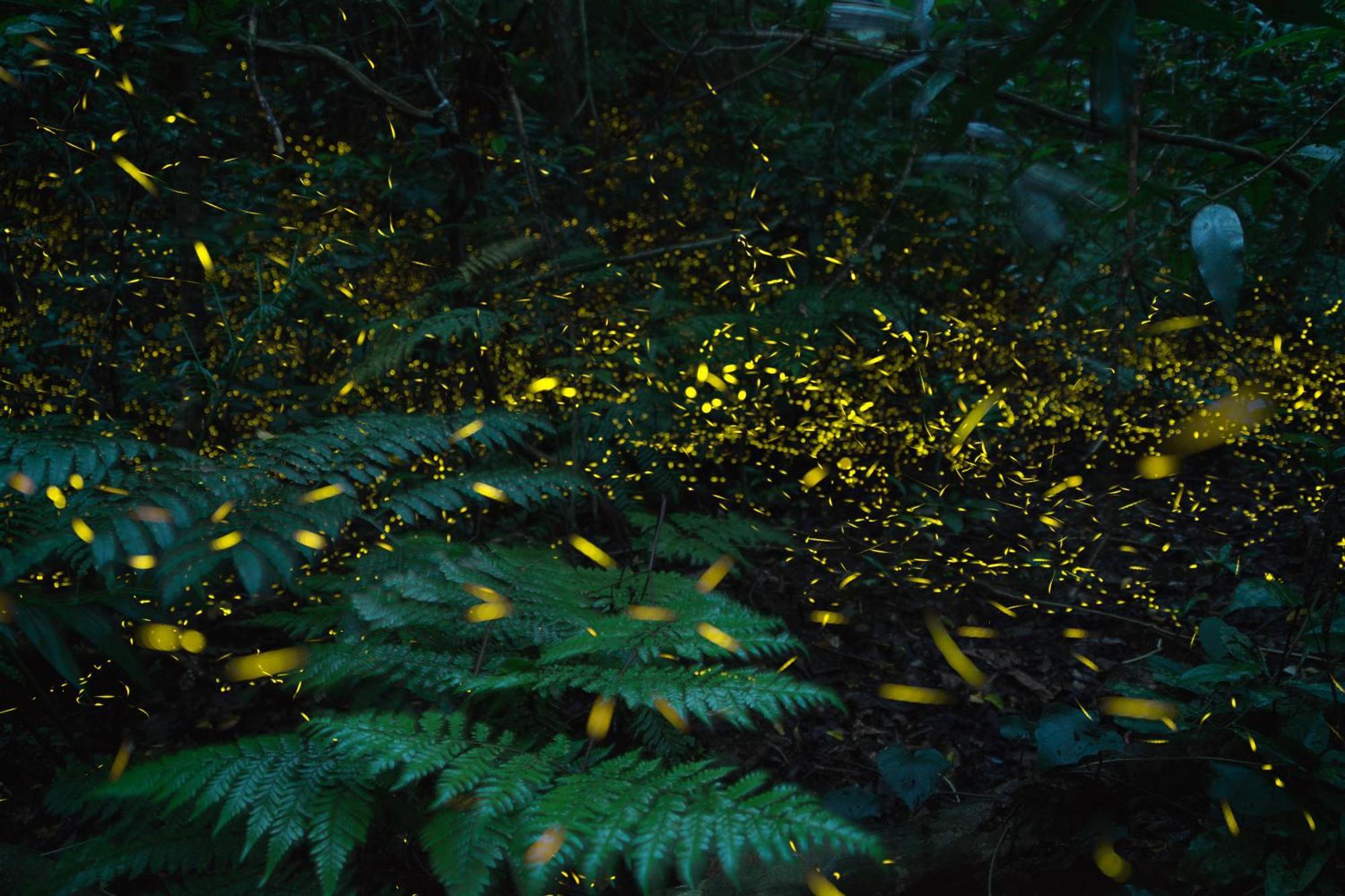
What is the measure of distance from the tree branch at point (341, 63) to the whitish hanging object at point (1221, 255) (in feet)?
7.87

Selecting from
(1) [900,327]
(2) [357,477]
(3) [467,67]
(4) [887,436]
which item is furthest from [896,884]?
(3) [467,67]

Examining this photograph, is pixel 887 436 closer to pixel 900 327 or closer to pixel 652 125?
pixel 900 327

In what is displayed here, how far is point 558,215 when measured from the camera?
374cm

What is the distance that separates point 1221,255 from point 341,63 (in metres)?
2.58

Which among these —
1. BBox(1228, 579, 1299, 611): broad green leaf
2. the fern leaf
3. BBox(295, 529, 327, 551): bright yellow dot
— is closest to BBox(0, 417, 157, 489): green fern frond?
BBox(295, 529, 327, 551): bright yellow dot

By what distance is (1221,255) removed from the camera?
1668 millimetres

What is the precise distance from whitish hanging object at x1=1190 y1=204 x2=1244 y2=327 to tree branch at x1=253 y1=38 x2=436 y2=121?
240cm

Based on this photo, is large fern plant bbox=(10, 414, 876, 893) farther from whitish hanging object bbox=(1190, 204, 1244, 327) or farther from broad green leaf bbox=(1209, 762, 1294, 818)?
whitish hanging object bbox=(1190, 204, 1244, 327)

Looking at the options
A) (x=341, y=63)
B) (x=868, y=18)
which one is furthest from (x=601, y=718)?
(x=341, y=63)

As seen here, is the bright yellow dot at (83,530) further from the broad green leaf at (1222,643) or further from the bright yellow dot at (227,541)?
the broad green leaf at (1222,643)

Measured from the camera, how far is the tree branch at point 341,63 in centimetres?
282

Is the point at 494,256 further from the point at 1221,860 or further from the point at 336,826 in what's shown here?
the point at 1221,860

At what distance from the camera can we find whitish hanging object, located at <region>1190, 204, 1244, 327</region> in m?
1.64

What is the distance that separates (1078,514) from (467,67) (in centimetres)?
288
